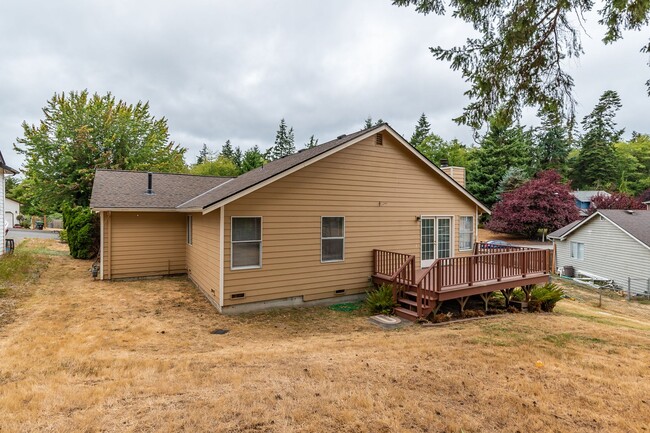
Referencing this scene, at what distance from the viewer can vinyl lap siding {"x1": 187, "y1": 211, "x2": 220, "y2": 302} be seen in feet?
28.2

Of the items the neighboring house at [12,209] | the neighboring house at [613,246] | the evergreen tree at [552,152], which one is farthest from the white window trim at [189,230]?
the evergreen tree at [552,152]

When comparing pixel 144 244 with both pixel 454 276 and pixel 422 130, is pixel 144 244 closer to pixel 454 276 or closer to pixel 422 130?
pixel 454 276

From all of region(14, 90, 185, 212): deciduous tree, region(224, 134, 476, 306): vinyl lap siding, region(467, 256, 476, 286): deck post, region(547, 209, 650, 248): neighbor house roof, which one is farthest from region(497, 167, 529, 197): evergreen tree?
region(14, 90, 185, 212): deciduous tree

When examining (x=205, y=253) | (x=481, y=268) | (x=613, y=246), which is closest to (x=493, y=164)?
(x=613, y=246)

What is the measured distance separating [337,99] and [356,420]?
2774 cm

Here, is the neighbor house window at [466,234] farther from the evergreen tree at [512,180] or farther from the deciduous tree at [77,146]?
the evergreen tree at [512,180]

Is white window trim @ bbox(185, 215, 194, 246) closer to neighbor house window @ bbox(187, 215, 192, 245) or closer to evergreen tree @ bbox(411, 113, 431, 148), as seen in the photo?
neighbor house window @ bbox(187, 215, 192, 245)

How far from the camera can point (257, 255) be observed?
8.55 meters

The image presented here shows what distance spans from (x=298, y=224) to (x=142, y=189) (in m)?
7.56

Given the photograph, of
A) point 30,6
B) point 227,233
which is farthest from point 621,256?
point 30,6

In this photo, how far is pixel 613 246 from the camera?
18375mm

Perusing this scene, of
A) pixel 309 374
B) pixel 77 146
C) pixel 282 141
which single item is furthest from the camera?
pixel 282 141

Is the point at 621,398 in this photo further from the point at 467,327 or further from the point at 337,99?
the point at 337,99

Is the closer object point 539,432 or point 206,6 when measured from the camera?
point 539,432
